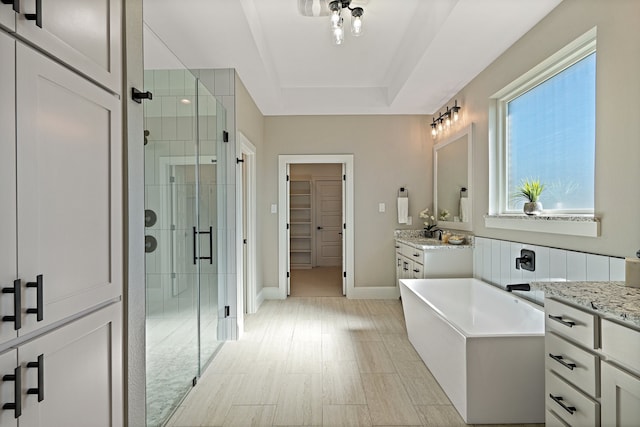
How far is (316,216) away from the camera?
316 inches

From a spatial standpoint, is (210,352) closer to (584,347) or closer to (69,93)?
(69,93)

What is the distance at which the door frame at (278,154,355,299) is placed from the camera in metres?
5.05

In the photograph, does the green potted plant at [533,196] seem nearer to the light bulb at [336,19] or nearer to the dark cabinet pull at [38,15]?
the light bulb at [336,19]

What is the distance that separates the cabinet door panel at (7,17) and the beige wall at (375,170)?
4.12 metres

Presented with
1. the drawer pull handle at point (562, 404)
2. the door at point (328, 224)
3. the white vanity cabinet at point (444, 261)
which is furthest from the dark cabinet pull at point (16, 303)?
the door at point (328, 224)

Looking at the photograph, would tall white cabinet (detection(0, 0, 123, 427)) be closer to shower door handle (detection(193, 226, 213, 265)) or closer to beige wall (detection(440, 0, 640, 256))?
shower door handle (detection(193, 226, 213, 265))

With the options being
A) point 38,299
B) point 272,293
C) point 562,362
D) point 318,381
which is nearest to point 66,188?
point 38,299

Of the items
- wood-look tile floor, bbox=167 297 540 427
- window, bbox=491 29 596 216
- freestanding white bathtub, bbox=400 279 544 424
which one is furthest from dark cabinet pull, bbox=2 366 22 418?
window, bbox=491 29 596 216

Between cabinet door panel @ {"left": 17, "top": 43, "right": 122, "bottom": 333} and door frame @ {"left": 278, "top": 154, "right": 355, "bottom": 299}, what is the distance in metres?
3.63

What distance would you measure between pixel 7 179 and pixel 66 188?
214 millimetres

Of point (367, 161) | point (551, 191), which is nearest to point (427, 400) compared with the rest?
point (551, 191)

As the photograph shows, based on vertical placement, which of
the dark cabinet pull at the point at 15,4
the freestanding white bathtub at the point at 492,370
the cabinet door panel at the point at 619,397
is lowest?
the freestanding white bathtub at the point at 492,370

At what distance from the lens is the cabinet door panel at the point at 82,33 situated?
1.03 metres

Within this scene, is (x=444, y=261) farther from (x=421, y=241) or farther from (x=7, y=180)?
(x=7, y=180)
